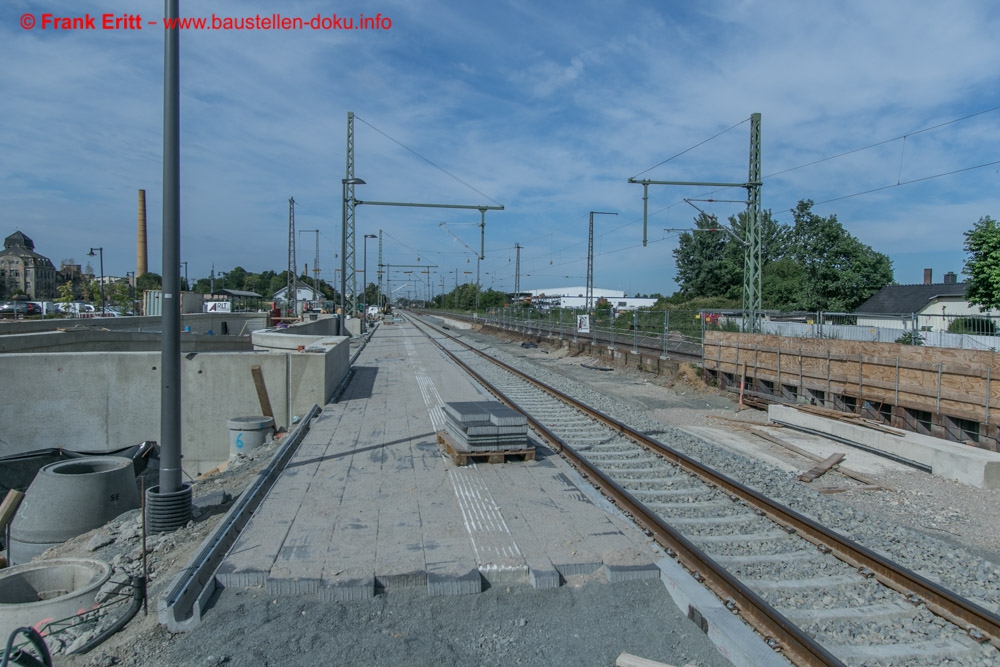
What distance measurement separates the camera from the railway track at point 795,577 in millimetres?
4520

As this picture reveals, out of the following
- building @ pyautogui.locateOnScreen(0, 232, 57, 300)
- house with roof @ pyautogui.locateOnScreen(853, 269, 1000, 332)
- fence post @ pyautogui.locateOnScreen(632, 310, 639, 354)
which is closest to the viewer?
fence post @ pyautogui.locateOnScreen(632, 310, 639, 354)

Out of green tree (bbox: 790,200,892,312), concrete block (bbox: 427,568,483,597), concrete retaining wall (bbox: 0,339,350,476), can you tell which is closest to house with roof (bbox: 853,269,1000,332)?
green tree (bbox: 790,200,892,312)

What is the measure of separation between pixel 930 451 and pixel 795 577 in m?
6.27

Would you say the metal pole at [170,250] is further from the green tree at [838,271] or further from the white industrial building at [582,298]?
the white industrial building at [582,298]

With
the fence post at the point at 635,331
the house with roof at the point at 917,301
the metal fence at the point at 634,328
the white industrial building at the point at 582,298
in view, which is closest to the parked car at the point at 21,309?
the metal fence at the point at 634,328

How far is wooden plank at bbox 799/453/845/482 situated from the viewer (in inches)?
381

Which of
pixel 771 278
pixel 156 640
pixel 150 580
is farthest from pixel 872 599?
pixel 771 278

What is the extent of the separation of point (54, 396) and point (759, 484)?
44.8ft

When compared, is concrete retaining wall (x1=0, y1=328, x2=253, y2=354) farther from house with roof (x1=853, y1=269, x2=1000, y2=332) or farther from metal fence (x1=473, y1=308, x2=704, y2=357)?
house with roof (x1=853, y1=269, x2=1000, y2=332)

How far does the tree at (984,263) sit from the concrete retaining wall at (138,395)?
29348 mm

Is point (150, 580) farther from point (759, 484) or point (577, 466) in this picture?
point (759, 484)

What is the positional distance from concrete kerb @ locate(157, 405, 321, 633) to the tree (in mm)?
32636

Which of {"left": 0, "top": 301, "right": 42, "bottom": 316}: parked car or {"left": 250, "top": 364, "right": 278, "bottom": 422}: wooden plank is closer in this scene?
{"left": 250, "top": 364, "right": 278, "bottom": 422}: wooden plank

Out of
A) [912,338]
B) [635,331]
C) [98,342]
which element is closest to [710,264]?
[635,331]
